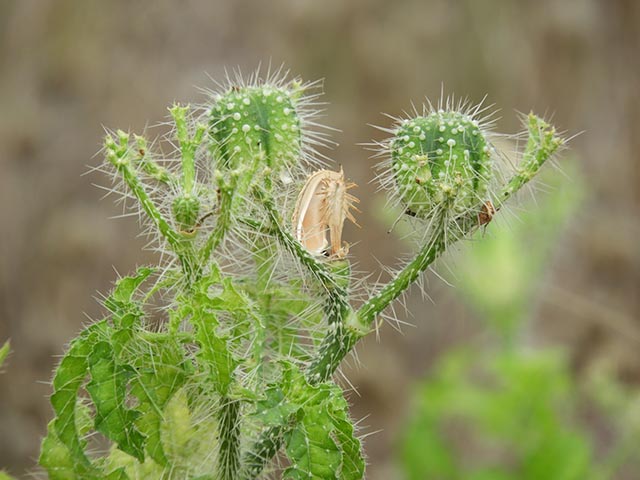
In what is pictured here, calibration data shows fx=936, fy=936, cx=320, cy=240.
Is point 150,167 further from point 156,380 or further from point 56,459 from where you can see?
point 56,459

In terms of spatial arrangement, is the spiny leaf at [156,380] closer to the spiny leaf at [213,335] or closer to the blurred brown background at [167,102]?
the spiny leaf at [213,335]

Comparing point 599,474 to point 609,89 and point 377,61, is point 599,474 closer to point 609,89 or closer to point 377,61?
point 377,61

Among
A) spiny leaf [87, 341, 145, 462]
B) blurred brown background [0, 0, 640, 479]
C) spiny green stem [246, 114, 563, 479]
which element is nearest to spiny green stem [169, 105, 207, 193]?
spiny green stem [246, 114, 563, 479]

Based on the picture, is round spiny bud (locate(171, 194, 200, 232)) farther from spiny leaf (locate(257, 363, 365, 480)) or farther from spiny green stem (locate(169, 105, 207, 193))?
spiny leaf (locate(257, 363, 365, 480))

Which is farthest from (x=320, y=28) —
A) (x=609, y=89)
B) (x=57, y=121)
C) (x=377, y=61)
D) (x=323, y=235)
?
(x=323, y=235)

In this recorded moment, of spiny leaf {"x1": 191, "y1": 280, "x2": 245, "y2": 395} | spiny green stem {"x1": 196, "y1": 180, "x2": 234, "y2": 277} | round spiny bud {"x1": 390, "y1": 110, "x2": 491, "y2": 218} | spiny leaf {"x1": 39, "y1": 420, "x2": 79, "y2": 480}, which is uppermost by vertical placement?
round spiny bud {"x1": 390, "y1": 110, "x2": 491, "y2": 218}

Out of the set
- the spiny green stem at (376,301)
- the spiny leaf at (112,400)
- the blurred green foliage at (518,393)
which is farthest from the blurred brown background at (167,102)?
the spiny leaf at (112,400)
